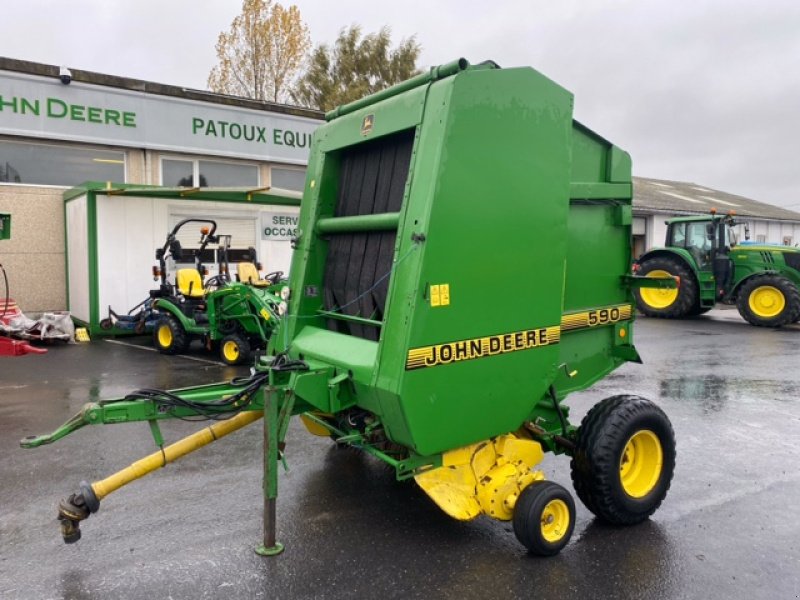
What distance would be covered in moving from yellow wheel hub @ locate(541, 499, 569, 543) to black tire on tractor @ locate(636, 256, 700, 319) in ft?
42.0

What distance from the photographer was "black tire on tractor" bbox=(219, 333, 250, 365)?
30.3ft

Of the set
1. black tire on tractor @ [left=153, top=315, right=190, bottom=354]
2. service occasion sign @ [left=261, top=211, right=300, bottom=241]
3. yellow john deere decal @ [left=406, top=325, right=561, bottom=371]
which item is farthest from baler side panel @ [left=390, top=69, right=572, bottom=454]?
service occasion sign @ [left=261, top=211, right=300, bottom=241]

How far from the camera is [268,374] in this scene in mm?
3609

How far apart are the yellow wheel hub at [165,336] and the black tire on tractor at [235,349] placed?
1.36 m

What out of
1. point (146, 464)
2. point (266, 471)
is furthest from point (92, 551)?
point (266, 471)

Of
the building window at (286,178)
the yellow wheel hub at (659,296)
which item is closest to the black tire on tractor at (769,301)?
the yellow wheel hub at (659,296)

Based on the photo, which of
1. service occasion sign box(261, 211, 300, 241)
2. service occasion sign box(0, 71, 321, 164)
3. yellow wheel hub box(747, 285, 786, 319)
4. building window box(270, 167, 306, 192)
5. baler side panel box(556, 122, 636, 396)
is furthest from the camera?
building window box(270, 167, 306, 192)

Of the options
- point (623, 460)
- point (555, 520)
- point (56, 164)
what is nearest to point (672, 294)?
point (623, 460)

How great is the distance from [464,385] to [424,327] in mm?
430

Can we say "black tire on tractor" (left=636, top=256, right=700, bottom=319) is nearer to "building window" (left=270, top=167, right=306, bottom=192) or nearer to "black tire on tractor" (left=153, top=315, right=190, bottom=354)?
"building window" (left=270, top=167, right=306, bottom=192)

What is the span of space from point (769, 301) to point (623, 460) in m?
12.6

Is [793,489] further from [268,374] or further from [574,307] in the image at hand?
[268,374]

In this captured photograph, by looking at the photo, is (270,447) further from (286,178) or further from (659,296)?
(659,296)

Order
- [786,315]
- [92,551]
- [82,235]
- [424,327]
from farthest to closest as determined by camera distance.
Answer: [786,315], [82,235], [92,551], [424,327]
